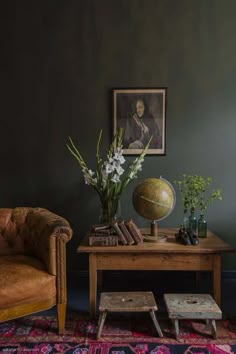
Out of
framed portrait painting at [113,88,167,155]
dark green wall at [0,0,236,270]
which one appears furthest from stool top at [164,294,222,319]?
framed portrait painting at [113,88,167,155]

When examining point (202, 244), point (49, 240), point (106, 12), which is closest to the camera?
point (49, 240)

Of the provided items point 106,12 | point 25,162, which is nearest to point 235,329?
point 25,162

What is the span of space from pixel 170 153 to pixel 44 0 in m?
1.84

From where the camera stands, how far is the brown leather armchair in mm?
2146

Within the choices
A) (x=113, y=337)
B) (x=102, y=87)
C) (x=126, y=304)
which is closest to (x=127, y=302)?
(x=126, y=304)

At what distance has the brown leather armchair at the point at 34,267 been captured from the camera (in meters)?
2.15

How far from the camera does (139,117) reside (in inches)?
127

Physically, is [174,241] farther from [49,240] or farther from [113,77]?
[113,77]

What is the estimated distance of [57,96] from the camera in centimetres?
324

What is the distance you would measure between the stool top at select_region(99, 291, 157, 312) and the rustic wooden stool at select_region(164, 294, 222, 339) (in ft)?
0.42

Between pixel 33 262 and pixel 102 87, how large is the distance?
1.72m

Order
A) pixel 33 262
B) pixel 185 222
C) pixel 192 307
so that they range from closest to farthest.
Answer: pixel 192 307
pixel 33 262
pixel 185 222

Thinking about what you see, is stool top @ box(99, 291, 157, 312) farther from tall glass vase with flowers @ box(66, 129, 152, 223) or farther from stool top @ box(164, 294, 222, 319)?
tall glass vase with flowers @ box(66, 129, 152, 223)

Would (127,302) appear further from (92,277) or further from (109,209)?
(109,209)
